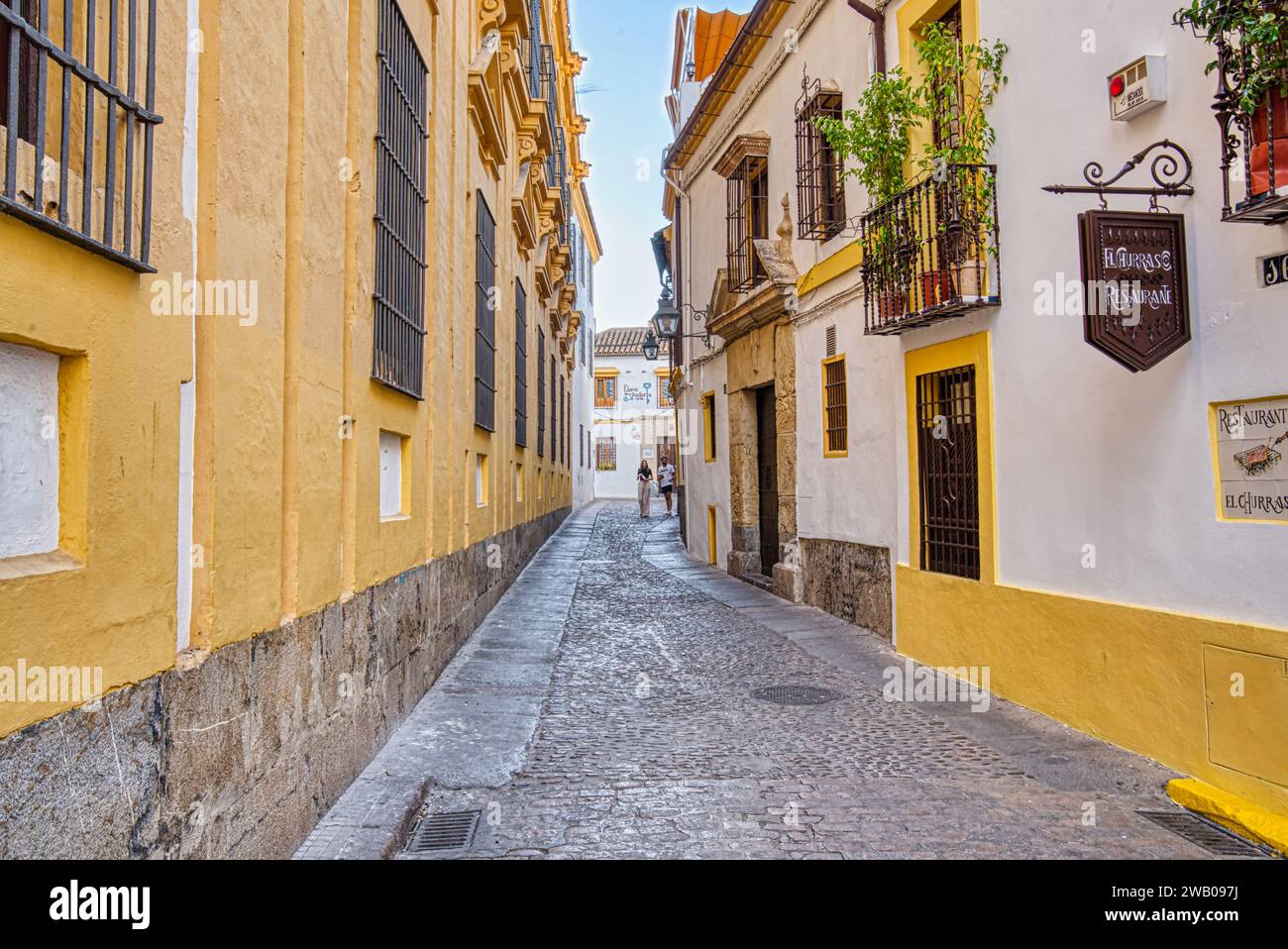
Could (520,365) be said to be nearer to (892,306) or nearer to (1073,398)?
(892,306)

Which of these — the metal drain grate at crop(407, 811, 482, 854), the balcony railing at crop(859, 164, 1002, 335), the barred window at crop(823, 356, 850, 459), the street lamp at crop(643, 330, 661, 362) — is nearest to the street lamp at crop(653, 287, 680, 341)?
the street lamp at crop(643, 330, 661, 362)

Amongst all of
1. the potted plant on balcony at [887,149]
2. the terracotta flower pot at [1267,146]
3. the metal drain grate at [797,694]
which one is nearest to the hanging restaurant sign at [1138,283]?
the terracotta flower pot at [1267,146]

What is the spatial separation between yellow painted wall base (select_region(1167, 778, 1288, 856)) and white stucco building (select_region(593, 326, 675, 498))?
38.3 m

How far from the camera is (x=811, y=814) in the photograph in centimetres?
431

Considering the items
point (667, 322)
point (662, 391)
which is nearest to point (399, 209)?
point (667, 322)

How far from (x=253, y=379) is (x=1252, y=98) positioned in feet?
13.9

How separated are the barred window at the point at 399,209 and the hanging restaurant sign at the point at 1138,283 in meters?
3.80

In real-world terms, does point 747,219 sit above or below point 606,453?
above

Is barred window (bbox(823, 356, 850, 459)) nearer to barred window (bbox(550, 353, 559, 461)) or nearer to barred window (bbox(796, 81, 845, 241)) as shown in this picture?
barred window (bbox(796, 81, 845, 241))

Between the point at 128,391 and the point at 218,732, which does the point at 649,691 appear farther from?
the point at 128,391

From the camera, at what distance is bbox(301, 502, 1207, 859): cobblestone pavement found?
4012mm

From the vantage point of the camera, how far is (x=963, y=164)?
6.52 metres

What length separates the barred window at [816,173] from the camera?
33.1 ft

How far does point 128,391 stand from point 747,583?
1101cm
